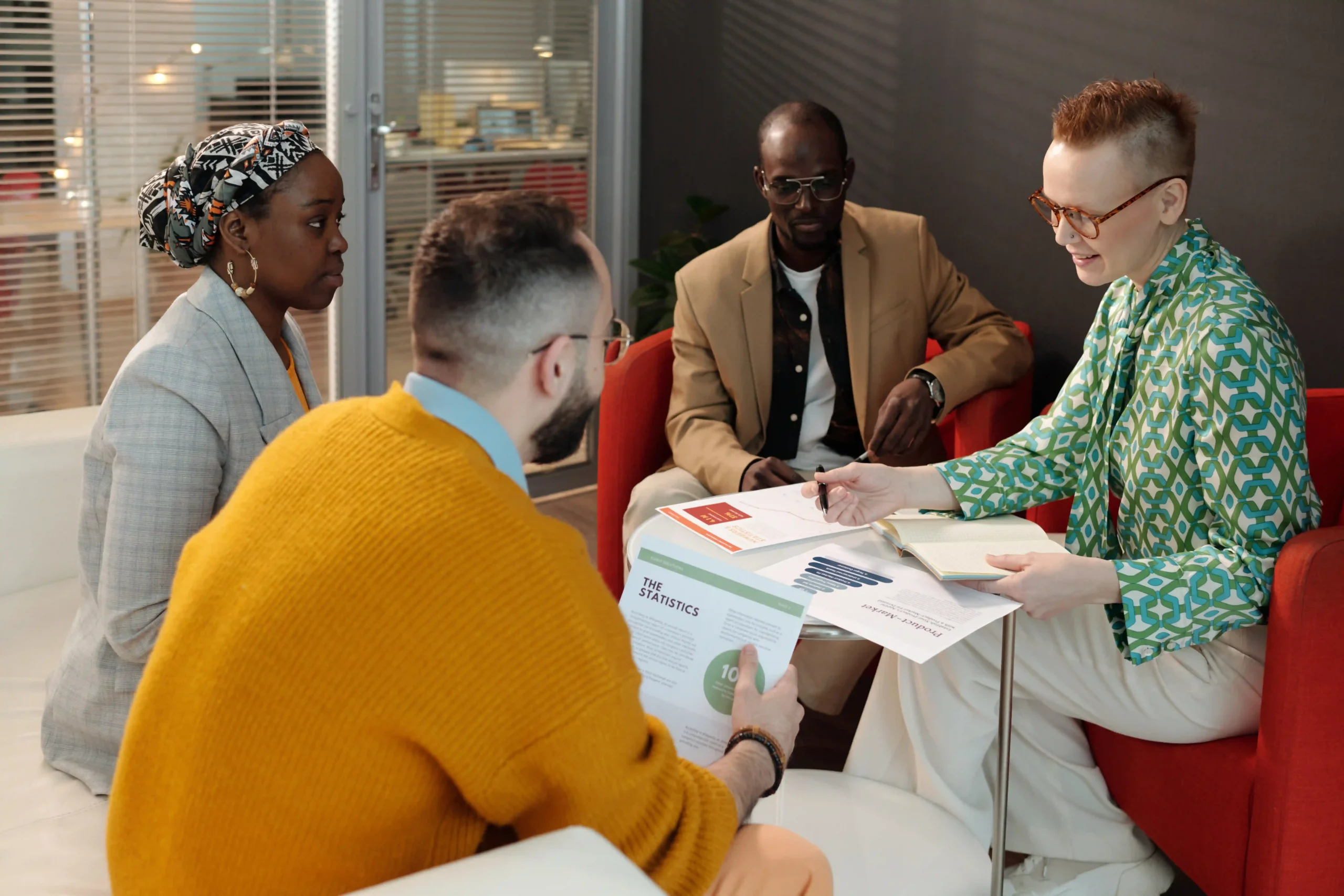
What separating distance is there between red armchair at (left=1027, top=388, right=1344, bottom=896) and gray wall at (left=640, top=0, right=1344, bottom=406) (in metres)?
1.18

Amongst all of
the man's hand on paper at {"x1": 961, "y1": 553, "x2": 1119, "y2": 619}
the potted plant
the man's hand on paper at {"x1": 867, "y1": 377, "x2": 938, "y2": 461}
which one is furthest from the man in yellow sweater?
the potted plant

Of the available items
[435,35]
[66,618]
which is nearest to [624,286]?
[435,35]

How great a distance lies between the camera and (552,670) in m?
1.13

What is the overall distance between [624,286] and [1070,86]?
2.23 metres

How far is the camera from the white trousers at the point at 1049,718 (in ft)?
6.77

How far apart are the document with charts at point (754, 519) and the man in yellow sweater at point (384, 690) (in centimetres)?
87

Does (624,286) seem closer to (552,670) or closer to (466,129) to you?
(466,129)

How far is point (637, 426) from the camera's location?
3219 mm

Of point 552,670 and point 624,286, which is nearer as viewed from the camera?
point 552,670

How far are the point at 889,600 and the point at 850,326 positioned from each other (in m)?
1.38

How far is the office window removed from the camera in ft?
12.1

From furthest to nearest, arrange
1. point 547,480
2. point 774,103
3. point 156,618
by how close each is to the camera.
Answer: point 547,480 → point 774,103 → point 156,618

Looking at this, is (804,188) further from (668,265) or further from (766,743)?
(766,743)

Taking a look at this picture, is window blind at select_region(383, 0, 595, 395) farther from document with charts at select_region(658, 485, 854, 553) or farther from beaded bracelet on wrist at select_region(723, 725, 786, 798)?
beaded bracelet on wrist at select_region(723, 725, 786, 798)
